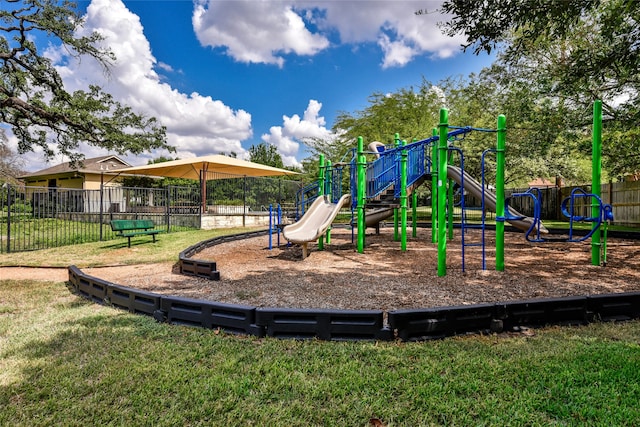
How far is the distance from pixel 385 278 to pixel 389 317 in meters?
2.63

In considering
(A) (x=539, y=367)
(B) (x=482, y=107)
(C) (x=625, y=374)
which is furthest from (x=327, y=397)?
(B) (x=482, y=107)

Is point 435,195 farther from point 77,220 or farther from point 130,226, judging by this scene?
point 77,220

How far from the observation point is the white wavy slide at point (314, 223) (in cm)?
747

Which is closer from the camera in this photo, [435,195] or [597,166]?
[597,166]

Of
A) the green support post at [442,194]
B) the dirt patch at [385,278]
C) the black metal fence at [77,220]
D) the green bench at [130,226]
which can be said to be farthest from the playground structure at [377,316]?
the black metal fence at [77,220]

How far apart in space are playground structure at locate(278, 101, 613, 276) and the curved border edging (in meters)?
2.15

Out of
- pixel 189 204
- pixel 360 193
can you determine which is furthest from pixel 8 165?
pixel 360 193

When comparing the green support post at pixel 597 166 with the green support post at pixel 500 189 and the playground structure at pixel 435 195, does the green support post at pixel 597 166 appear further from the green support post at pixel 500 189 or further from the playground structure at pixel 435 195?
the green support post at pixel 500 189

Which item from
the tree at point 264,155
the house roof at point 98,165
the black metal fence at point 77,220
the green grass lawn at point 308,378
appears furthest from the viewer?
the tree at point 264,155

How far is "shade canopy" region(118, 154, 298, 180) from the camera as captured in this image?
1519 cm

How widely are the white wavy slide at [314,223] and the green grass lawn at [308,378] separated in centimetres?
427

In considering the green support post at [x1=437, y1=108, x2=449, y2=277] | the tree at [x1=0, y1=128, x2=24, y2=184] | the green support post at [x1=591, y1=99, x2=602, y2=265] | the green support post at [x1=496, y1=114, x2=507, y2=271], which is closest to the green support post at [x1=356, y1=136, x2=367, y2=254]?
the green support post at [x1=437, y1=108, x2=449, y2=277]

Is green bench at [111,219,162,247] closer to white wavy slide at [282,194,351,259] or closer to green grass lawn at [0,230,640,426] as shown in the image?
white wavy slide at [282,194,351,259]

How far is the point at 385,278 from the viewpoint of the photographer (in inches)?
220
